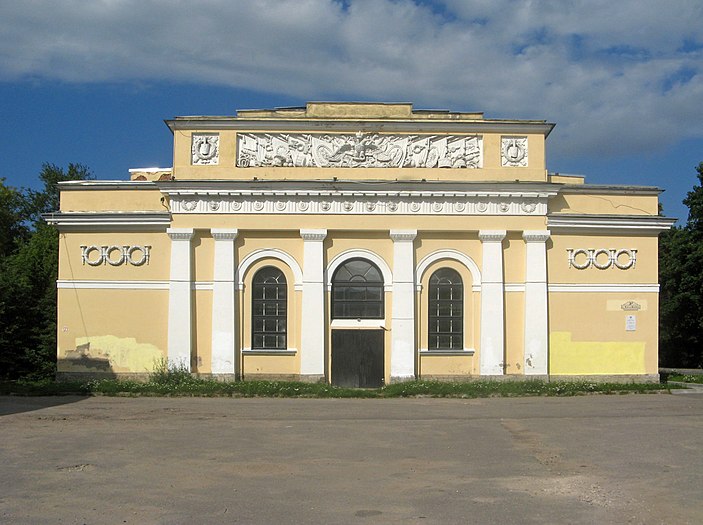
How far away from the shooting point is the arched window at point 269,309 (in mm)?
24078

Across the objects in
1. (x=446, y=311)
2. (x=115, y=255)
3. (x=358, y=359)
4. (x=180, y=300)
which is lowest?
(x=358, y=359)

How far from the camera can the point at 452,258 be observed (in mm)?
24250

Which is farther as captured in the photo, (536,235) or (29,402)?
(536,235)

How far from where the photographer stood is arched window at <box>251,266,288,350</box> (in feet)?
79.0

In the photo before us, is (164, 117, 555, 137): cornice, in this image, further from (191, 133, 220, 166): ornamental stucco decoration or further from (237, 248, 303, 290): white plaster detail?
(237, 248, 303, 290): white plaster detail

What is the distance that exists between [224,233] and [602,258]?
40.1 feet

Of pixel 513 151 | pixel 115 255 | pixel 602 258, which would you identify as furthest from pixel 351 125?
pixel 602 258

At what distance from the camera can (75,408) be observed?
60.8 ft

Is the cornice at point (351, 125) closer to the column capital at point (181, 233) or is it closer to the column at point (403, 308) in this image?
the column capital at point (181, 233)

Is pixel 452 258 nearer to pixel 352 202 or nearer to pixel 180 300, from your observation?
pixel 352 202

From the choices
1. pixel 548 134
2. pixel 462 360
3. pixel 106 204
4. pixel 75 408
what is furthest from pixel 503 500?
pixel 106 204

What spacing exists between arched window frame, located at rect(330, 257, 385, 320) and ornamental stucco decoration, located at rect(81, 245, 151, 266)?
6212mm

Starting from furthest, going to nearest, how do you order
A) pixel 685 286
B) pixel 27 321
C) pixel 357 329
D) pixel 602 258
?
1. pixel 685 286
2. pixel 27 321
3. pixel 602 258
4. pixel 357 329

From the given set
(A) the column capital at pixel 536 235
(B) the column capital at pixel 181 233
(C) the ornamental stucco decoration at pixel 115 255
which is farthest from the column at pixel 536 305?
(C) the ornamental stucco decoration at pixel 115 255
